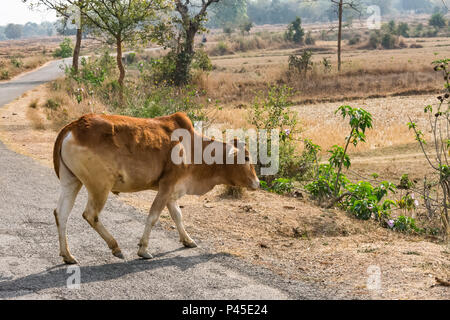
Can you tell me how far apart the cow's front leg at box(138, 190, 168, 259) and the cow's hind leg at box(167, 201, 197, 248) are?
43 centimetres

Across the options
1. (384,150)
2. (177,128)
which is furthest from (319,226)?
(384,150)

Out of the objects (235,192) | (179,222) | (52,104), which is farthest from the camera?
(52,104)

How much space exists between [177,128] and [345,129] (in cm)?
1464

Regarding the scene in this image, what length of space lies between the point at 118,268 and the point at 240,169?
1.96 m

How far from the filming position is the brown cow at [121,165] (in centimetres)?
632

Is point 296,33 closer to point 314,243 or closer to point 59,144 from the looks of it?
point 314,243

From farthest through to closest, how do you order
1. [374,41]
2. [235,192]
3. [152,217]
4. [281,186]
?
1. [374,41]
2. [281,186]
3. [235,192]
4. [152,217]

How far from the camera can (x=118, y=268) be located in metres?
6.58

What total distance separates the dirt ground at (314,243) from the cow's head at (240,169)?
831mm

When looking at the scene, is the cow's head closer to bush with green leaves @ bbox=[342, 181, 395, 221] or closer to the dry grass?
bush with green leaves @ bbox=[342, 181, 395, 221]

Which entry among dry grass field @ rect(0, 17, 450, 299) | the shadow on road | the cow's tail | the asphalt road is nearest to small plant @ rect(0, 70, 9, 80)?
dry grass field @ rect(0, 17, 450, 299)

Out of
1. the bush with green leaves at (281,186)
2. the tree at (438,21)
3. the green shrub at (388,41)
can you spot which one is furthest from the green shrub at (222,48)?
the bush with green leaves at (281,186)

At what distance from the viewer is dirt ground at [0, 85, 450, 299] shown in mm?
6258

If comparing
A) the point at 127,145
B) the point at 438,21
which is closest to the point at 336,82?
the point at 127,145
